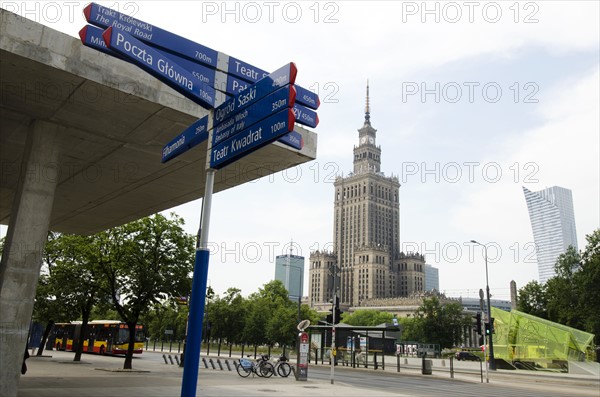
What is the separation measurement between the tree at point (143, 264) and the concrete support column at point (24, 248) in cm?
1450

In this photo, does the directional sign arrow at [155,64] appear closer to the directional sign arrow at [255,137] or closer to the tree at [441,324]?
the directional sign arrow at [255,137]

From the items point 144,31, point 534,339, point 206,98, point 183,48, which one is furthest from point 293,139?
point 534,339

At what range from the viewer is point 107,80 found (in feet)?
29.4

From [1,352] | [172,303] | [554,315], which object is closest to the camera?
[1,352]

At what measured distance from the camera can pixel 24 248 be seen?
1078 cm

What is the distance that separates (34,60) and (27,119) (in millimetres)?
3437

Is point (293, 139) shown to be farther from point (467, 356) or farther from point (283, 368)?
point (467, 356)

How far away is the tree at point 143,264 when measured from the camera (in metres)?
25.6

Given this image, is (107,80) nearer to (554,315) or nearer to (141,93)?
(141,93)

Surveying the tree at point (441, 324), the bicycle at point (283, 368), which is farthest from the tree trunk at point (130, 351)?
the tree at point (441, 324)

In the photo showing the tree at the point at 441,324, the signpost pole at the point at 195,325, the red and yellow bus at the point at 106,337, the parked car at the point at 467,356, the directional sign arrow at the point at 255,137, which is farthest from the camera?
the tree at the point at 441,324

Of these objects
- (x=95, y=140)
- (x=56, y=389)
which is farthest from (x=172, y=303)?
(x=95, y=140)

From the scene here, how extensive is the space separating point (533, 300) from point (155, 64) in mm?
71362

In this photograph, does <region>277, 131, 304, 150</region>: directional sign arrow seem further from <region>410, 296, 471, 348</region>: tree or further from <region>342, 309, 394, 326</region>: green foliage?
<region>342, 309, 394, 326</region>: green foliage
